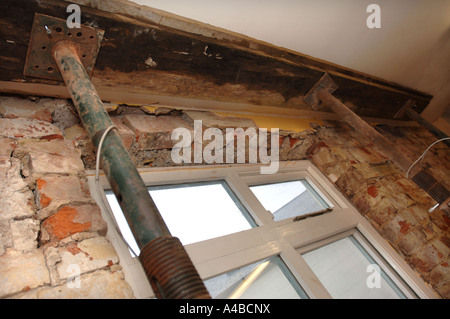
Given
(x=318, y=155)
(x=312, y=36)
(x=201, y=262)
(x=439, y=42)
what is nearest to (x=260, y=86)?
(x=312, y=36)

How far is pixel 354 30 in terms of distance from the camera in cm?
208

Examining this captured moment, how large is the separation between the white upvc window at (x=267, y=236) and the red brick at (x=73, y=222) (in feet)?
0.30

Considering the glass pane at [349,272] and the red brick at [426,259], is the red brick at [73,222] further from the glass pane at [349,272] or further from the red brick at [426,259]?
the red brick at [426,259]

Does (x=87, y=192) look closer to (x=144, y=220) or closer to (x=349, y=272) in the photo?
(x=144, y=220)

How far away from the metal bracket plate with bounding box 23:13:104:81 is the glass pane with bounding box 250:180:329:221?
1.13 metres

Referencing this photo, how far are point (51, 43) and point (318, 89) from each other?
5.37 feet

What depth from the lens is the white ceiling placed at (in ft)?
4.85

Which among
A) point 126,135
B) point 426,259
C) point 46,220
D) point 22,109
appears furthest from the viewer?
point 426,259

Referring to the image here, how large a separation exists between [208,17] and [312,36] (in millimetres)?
786

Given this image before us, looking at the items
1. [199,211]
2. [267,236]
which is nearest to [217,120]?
[199,211]

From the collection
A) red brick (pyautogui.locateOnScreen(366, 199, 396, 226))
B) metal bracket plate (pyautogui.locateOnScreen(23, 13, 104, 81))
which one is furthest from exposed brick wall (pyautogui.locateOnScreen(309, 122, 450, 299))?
metal bracket plate (pyautogui.locateOnScreen(23, 13, 104, 81))

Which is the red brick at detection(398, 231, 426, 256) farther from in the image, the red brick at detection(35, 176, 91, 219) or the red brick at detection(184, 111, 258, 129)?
the red brick at detection(35, 176, 91, 219)

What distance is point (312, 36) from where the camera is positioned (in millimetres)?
1861

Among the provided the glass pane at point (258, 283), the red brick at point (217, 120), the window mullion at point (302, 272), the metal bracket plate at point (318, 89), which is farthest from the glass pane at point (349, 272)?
the metal bracket plate at point (318, 89)
